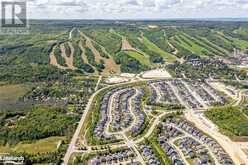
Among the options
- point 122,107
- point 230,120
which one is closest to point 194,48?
point 122,107

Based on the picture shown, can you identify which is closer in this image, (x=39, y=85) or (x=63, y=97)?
(x=63, y=97)

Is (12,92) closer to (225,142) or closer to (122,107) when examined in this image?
(122,107)

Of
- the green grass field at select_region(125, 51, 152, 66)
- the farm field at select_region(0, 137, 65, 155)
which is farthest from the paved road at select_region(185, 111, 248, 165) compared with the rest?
the green grass field at select_region(125, 51, 152, 66)

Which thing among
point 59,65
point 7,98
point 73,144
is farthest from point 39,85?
point 73,144

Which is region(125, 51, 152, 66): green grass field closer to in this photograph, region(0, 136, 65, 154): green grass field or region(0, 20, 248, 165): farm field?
region(0, 20, 248, 165): farm field

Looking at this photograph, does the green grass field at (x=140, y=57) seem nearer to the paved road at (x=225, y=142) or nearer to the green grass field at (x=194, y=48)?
the green grass field at (x=194, y=48)

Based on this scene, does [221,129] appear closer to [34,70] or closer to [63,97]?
[63,97]

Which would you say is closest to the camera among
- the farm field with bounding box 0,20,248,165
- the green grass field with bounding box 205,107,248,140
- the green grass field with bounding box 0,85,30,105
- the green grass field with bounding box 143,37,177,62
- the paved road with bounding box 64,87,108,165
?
the paved road with bounding box 64,87,108,165

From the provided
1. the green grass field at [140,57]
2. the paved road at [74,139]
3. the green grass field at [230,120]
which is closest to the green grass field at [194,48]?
the green grass field at [140,57]
